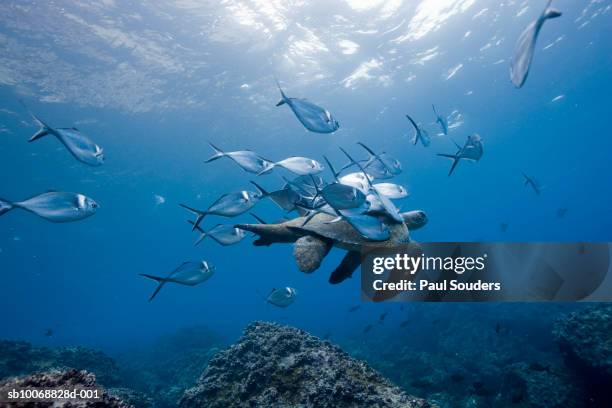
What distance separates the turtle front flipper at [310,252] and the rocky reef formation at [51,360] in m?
11.1

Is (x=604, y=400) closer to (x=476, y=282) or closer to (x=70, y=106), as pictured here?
(x=476, y=282)

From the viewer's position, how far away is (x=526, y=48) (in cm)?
300

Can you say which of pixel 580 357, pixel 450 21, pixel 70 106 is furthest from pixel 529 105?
pixel 70 106

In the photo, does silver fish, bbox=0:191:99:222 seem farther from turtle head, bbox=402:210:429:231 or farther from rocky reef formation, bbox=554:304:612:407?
rocky reef formation, bbox=554:304:612:407

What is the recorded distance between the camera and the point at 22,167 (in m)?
27.5

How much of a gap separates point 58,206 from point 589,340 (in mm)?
10827

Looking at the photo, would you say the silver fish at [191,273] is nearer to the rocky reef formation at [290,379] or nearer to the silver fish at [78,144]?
the rocky reef formation at [290,379]

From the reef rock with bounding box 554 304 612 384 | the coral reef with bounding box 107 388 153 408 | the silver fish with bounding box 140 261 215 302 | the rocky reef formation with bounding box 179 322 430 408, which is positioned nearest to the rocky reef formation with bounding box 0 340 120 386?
the coral reef with bounding box 107 388 153 408

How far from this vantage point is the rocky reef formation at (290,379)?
3.35 meters

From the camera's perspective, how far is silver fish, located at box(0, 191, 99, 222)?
4.39 meters

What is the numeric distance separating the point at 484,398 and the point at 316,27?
18.1m

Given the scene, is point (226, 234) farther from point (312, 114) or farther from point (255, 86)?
point (255, 86)

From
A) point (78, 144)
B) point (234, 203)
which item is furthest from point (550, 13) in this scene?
point (78, 144)

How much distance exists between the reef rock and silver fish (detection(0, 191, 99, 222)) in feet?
33.6
